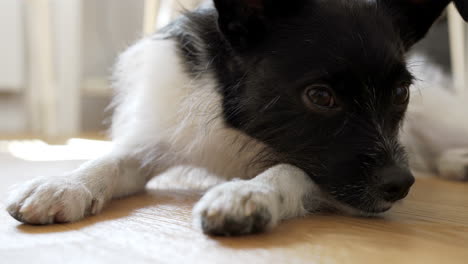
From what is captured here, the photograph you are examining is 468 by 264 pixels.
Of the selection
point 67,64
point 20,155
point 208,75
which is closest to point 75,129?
point 67,64

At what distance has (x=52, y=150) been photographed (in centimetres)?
344

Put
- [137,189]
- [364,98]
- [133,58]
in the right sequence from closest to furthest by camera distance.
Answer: [364,98]
[137,189]
[133,58]

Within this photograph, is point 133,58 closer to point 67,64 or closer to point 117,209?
point 117,209

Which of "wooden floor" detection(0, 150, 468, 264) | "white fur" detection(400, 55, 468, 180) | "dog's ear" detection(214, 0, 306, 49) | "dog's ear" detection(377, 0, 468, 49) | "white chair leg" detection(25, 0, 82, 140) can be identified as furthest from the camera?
"white chair leg" detection(25, 0, 82, 140)

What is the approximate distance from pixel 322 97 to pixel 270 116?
17cm

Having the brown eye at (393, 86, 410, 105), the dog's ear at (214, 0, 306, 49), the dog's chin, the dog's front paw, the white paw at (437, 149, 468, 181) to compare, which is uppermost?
the dog's ear at (214, 0, 306, 49)

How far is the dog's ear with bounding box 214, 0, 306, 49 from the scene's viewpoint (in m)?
1.62

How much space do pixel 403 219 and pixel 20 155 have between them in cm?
229

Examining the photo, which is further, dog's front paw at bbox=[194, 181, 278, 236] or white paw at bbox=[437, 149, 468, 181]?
white paw at bbox=[437, 149, 468, 181]

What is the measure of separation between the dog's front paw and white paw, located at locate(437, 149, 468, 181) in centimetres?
164

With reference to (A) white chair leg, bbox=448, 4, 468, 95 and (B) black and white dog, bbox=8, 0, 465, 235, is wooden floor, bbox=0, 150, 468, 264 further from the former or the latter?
(A) white chair leg, bbox=448, 4, 468, 95

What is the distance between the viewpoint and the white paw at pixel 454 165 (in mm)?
2590

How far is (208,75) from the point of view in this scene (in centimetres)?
182

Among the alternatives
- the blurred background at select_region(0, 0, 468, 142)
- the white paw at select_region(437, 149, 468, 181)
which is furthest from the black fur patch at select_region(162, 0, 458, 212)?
the blurred background at select_region(0, 0, 468, 142)
